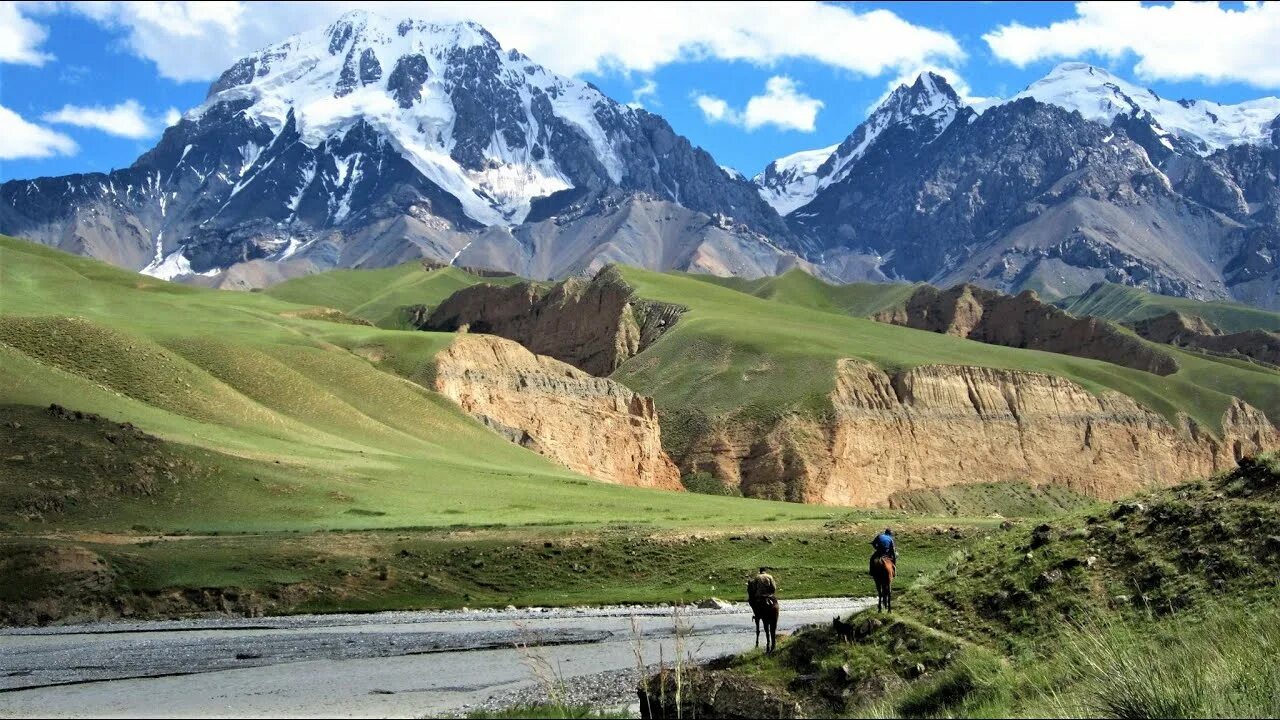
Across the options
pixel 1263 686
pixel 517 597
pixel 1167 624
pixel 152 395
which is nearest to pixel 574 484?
pixel 152 395

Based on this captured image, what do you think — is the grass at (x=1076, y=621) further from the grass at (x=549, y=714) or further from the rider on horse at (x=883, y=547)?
the grass at (x=549, y=714)

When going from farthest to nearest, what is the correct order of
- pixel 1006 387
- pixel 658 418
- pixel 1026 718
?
pixel 1006 387, pixel 658 418, pixel 1026 718

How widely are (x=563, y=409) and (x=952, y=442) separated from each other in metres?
50.5

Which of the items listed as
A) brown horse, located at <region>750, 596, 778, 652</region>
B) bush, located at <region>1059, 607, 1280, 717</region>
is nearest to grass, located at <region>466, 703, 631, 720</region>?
brown horse, located at <region>750, 596, 778, 652</region>

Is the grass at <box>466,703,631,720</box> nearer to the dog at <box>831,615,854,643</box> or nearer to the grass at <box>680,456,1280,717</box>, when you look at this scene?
the grass at <box>680,456,1280,717</box>

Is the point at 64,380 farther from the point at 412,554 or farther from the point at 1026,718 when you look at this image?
the point at 1026,718

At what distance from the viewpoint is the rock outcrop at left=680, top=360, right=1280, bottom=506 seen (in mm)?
155375

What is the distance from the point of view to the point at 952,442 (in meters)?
170

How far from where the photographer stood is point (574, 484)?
341 ft

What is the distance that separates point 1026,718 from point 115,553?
50.6 m

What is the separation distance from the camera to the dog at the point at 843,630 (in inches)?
1259

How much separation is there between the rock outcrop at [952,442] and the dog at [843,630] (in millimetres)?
117447

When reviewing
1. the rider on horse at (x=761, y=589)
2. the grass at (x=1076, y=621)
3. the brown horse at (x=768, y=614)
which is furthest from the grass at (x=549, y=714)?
the rider on horse at (x=761, y=589)

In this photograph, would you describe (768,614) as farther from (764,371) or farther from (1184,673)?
(764,371)
